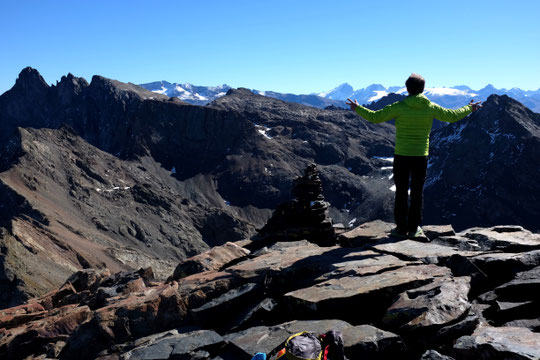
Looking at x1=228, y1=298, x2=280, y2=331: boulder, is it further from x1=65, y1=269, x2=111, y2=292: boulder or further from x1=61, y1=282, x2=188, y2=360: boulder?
x1=65, y1=269, x2=111, y2=292: boulder

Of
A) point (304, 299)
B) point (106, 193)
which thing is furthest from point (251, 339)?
point (106, 193)

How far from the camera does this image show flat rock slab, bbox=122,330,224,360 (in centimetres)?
960

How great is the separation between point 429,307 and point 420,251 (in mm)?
4133

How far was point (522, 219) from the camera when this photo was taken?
614ft

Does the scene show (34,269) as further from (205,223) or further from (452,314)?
(205,223)

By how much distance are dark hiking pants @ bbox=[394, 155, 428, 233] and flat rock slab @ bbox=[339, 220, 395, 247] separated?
1.01m

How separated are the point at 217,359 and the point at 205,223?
172 meters

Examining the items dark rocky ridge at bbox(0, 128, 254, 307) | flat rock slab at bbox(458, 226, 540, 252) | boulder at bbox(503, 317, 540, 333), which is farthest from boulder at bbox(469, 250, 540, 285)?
dark rocky ridge at bbox(0, 128, 254, 307)

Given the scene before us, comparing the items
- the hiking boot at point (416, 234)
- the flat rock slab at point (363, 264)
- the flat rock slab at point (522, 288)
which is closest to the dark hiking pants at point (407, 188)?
the hiking boot at point (416, 234)

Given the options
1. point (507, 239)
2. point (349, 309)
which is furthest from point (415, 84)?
point (349, 309)

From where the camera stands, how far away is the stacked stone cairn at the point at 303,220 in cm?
2167

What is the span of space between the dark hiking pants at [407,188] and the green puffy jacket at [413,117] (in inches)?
11.4

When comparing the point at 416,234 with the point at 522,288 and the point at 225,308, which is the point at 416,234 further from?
the point at 225,308

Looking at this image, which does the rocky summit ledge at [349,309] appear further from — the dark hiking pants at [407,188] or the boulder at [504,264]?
the dark hiking pants at [407,188]
